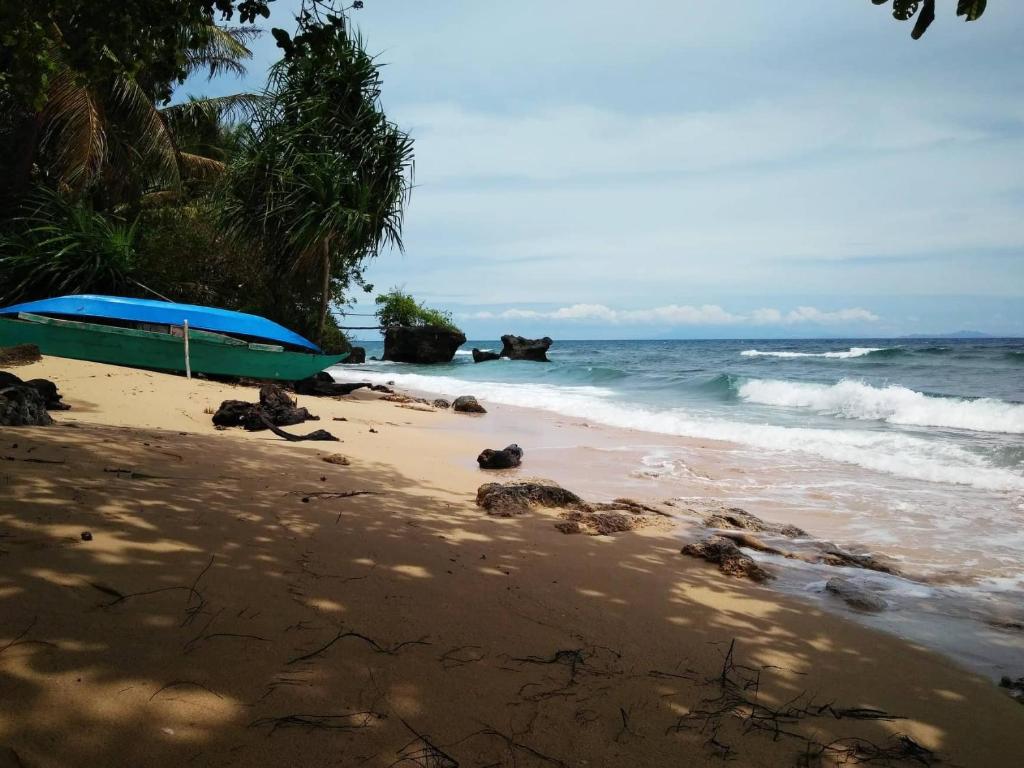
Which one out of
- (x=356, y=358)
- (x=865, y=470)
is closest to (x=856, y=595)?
(x=865, y=470)

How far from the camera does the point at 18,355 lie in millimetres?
9195

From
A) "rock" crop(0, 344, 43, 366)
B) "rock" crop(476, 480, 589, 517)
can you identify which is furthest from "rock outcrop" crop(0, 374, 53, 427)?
"rock" crop(0, 344, 43, 366)

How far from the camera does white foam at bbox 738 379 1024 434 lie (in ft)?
42.1

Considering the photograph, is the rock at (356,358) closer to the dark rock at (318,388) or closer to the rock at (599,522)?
the dark rock at (318,388)

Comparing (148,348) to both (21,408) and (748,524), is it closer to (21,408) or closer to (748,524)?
(21,408)

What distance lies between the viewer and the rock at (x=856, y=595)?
340cm

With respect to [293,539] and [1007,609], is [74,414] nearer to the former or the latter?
[293,539]

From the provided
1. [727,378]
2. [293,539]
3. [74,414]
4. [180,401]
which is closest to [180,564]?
[293,539]

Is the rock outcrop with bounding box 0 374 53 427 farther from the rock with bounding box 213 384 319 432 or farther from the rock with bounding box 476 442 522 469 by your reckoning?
the rock with bounding box 476 442 522 469

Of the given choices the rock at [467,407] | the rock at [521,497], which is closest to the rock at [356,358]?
the rock at [467,407]

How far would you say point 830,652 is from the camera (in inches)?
107

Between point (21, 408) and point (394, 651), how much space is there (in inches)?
178

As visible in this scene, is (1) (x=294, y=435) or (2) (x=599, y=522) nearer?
(2) (x=599, y=522)

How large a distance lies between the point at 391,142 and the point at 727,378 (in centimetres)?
1220
